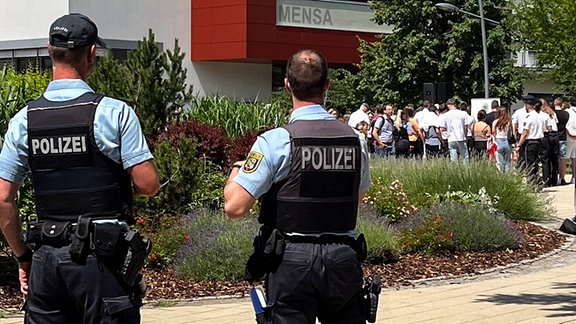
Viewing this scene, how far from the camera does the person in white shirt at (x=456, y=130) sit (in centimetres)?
2162

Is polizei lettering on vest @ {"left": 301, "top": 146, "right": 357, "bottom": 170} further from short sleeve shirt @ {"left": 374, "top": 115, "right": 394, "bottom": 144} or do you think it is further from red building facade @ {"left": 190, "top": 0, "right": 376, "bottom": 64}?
red building facade @ {"left": 190, "top": 0, "right": 376, "bottom": 64}

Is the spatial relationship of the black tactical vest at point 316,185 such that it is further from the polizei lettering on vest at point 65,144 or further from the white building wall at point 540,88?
the white building wall at point 540,88

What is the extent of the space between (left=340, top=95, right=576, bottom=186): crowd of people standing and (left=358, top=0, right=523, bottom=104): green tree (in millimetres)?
19509

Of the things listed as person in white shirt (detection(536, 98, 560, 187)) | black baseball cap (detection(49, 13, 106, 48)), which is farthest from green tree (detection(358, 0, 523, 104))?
black baseball cap (detection(49, 13, 106, 48))

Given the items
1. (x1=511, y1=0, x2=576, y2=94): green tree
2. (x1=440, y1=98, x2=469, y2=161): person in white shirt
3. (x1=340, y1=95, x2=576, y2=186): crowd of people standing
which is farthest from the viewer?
(x1=511, y1=0, x2=576, y2=94): green tree

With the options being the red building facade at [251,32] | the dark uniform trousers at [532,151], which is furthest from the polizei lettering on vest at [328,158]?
the red building facade at [251,32]

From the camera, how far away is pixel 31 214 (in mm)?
9445

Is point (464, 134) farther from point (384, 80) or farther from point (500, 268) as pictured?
point (384, 80)

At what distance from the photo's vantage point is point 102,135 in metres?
4.61

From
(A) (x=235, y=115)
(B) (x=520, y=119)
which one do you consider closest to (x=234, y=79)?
(B) (x=520, y=119)

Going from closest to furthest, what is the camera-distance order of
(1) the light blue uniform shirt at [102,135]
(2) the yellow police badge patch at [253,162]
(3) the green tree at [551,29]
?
(1) the light blue uniform shirt at [102,135] → (2) the yellow police badge patch at [253,162] → (3) the green tree at [551,29]

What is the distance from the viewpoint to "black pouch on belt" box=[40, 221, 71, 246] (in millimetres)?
4578

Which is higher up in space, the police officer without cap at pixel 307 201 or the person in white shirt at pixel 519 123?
the person in white shirt at pixel 519 123

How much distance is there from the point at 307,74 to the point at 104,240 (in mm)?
1210
